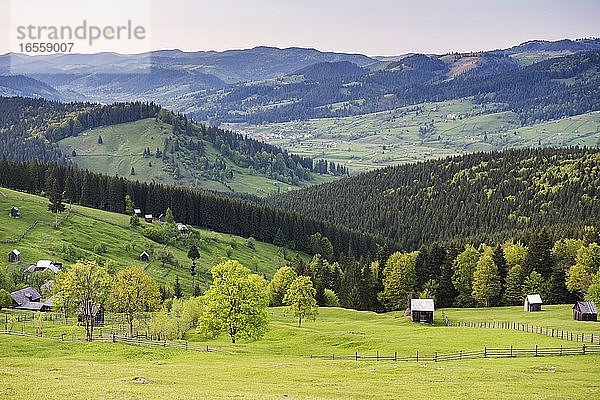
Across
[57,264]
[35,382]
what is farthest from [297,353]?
[57,264]

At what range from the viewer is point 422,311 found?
4803 inches

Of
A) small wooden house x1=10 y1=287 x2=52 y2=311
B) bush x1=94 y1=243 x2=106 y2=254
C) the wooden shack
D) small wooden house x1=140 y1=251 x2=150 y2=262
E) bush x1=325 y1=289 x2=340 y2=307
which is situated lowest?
bush x1=325 y1=289 x2=340 y2=307

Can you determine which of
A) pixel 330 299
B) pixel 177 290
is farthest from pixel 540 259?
pixel 177 290

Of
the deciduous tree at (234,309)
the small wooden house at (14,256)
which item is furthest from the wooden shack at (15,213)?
the deciduous tree at (234,309)

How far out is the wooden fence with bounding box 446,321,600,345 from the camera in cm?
8566

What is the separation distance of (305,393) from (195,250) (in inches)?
5696

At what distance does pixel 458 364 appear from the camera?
2835 inches

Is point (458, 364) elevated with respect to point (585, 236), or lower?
lower

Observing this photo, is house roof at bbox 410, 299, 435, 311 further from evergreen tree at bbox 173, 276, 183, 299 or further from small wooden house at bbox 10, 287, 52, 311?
small wooden house at bbox 10, 287, 52, 311

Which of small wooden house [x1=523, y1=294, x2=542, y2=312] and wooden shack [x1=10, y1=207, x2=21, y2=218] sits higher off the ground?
wooden shack [x1=10, y1=207, x2=21, y2=218]

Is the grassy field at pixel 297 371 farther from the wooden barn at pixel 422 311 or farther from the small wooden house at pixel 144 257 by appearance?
the small wooden house at pixel 144 257

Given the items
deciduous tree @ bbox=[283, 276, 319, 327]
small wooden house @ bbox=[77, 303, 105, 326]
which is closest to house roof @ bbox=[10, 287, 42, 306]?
small wooden house @ bbox=[77, 303, 105, 326]

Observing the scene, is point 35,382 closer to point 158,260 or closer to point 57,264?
point 57,264

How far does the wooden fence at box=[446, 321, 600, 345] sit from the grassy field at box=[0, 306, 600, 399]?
→ 3.27 meters
